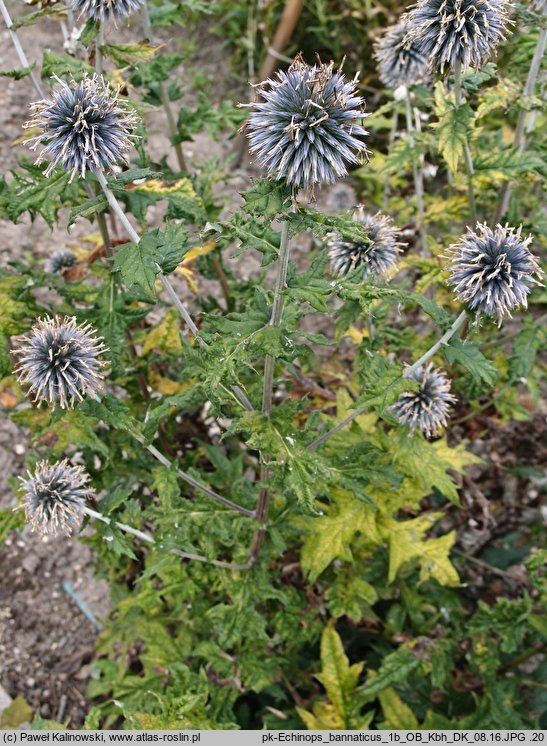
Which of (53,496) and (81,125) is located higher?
(81,125)

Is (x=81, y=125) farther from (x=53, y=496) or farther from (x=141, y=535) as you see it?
(x=141, y=535)

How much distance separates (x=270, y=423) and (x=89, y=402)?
0.55m

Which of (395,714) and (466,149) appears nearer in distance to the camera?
(466,149)

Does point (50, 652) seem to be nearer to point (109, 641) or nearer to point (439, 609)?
point (109, 641)

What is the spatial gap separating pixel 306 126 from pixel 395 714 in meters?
2.29

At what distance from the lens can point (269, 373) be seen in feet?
6.14

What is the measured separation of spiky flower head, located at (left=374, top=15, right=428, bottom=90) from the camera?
2730mm

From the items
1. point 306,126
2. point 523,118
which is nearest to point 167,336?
point 306,126

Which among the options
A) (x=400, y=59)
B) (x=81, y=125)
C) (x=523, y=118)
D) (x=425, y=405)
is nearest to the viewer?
(x=81, y=125)

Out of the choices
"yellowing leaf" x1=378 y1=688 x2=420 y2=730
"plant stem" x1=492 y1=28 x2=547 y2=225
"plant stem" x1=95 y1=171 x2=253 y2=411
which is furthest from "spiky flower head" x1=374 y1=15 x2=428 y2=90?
"yellowing leaf" x1=378 y1=688 x2=420 y2=730

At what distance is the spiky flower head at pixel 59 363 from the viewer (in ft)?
6.23

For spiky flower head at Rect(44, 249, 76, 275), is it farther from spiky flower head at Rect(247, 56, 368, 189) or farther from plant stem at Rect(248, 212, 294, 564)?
spiky flower head at Rect(247, 56, 368, 189)

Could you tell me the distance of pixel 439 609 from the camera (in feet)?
9.88

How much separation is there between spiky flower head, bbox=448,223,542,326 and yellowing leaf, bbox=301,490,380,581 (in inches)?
38.1
